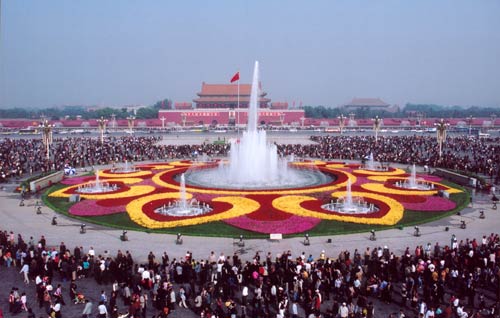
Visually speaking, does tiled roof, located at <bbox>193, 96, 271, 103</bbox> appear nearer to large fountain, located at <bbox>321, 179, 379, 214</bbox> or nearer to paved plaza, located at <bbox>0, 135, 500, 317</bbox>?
large fountain, located at <bbox>321, 179, 379, 214</bbox>

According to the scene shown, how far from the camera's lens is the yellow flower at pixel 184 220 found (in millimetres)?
18844

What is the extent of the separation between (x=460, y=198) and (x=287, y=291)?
52.0 feet

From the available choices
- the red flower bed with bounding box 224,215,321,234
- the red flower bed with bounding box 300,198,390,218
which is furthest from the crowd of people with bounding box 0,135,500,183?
the red flower bed with bounding box 224,215,321,234

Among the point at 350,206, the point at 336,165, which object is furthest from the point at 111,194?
the point at 336,165

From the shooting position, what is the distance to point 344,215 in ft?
65.7

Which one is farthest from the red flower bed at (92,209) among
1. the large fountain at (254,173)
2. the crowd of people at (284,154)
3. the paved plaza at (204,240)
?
the crowd of people at (284,154)

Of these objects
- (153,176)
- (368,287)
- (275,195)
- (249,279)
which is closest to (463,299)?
(368,287)

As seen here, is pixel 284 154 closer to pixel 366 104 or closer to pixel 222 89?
pixel 222 89

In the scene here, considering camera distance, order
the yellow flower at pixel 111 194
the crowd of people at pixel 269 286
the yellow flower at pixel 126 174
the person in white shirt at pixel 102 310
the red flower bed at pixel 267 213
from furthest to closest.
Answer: the yellow flower at pixel 126 174
the yellow flower at pixel 111 194
the red flower bed at pixel 267 213
the crowd of people at pixel 269 286
the person in white shirt at pixel 102 310

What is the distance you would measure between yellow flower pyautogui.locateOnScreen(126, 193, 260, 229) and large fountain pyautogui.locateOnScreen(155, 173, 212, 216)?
86 cm

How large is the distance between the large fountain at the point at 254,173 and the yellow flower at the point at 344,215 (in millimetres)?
3964

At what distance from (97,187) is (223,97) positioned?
73.7 metres

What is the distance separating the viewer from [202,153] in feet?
149

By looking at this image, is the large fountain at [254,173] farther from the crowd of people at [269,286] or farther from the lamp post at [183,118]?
the lamp post at [183,118]
